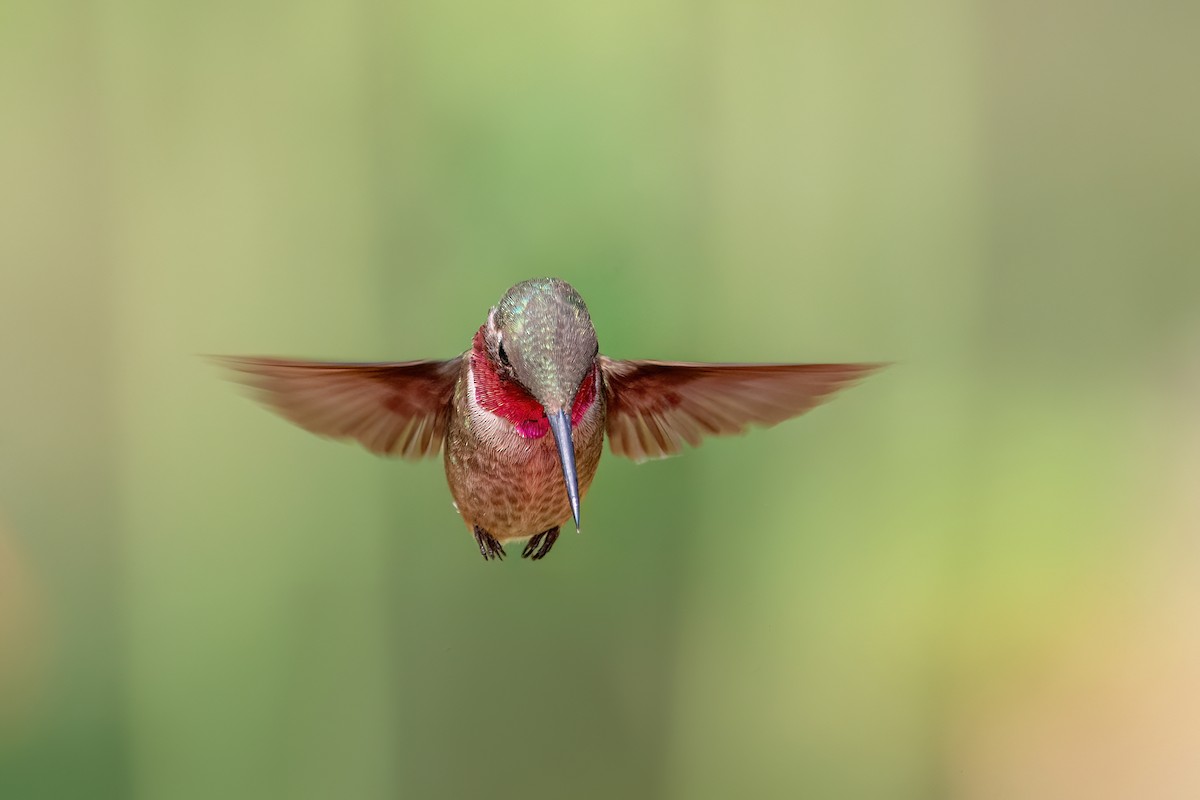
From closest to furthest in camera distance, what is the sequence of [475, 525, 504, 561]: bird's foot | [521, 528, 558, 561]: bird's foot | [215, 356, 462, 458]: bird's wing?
[215, 356, 462, 458]: bird's wing
[475, 525, 504, 561]: bird's foot
[521, 528, 558, 561]: bird's foot

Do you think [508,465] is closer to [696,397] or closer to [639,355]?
[696,397]

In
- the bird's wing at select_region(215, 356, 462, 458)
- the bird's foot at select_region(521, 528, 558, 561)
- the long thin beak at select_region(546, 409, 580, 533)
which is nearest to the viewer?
the long thin beak at select_region(546, 409, 580, 533)

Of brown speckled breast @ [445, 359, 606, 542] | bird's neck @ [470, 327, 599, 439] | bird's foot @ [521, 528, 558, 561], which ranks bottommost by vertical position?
bird's foot @ [521, 528, 558, 561]

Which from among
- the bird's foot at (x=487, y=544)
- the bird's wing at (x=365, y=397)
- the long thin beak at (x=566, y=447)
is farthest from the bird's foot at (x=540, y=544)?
the long thin beak at (x=566, y=447)

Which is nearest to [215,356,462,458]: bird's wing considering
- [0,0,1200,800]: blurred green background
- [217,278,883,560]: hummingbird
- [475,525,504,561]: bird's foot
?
[217,278,883,560]: hummingbird

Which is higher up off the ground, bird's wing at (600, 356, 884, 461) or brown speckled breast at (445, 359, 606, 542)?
bird's wing at (600, 356, 884, 461)

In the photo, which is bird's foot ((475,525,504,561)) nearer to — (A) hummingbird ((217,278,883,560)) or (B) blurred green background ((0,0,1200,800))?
(A) hummingbird ((217,278,883,560))

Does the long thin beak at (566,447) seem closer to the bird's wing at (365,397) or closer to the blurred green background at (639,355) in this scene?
the bird's wing at (365,397)

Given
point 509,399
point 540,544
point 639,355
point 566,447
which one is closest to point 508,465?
point 509,399
